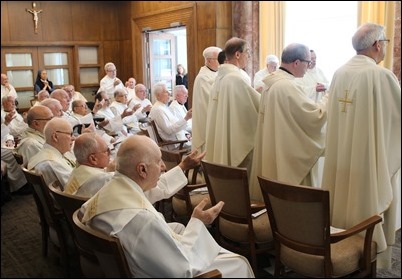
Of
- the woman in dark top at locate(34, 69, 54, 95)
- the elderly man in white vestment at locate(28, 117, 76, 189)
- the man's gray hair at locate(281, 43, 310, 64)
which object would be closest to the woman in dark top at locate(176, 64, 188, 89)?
the woman in dark top at locate(34, 69, 54, 95)

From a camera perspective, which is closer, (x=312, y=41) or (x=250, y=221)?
(x=250, y=221)

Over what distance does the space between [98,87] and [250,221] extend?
3.52m

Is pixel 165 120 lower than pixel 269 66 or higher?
lower

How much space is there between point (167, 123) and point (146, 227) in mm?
3415

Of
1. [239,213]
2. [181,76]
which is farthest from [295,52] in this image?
[181,76]

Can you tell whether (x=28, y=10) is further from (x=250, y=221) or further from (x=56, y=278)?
(x=56, y=278)

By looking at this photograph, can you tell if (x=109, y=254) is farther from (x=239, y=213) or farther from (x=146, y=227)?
(x=239, y=213)

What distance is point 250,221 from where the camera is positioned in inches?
97.0

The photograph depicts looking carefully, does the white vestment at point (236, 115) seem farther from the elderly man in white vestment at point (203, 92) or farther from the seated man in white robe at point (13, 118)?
the seated man in white robe at point (13, 118)

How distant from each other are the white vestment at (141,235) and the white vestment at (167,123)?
124 inches

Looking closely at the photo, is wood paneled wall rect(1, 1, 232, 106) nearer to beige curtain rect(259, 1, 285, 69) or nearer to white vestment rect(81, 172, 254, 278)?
beige curtain rect(259, 1, 285, 69)

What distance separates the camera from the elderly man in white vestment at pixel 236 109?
3479mm

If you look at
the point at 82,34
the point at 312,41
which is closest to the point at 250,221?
the point at 312,41

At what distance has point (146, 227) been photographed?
1.58 m
